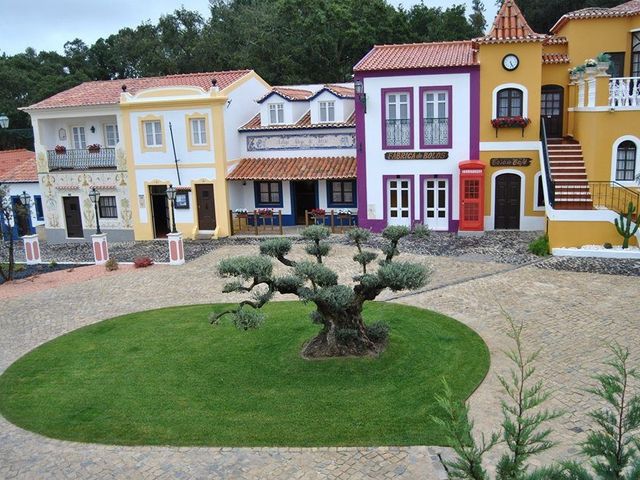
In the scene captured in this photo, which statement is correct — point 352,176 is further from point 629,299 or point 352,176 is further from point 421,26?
point 421,26

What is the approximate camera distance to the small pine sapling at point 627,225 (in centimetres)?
1680

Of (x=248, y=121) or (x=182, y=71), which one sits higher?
(x=182, y=71)

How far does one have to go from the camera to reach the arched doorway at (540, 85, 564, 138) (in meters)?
22.0

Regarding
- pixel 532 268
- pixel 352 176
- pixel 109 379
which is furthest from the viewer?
pixel 352 176

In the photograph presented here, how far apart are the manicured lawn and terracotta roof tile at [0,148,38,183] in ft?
59.6

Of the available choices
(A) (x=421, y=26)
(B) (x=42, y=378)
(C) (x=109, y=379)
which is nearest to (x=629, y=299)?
(C) (x=109, y=379)

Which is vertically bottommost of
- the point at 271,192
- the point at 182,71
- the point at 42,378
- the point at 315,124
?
the point at 42,378

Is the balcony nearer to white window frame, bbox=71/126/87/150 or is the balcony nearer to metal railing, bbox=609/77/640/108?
white window frame, bbox=71/126/87/150

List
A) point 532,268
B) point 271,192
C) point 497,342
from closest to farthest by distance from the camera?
point 497,342 → point 532,268 → point 271,192

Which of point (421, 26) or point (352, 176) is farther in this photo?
point (421, 26)

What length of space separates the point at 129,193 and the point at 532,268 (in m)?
16.5

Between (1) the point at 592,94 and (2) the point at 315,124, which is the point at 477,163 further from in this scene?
(2) the point at 315,124

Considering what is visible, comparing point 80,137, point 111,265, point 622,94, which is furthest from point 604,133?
point 80,137

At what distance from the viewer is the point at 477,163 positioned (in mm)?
20953
